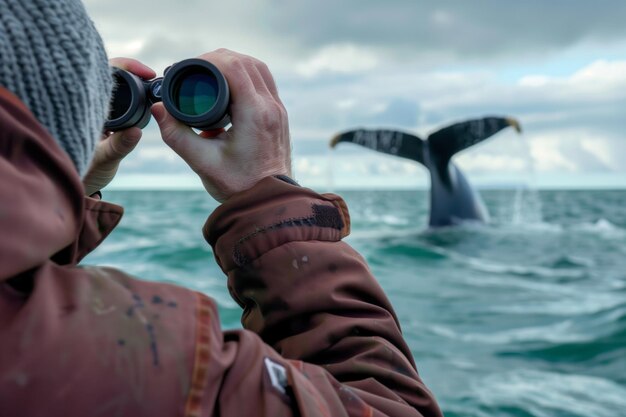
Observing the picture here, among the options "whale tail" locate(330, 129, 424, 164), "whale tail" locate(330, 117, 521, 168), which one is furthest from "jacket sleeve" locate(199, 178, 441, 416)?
"whale tail" locate(330, 129, 424, 164)

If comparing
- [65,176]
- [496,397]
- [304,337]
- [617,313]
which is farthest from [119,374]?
[617,313]

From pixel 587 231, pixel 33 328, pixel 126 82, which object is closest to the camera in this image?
pixel 33 328

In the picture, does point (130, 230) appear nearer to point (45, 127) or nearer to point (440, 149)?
point (440, 149)

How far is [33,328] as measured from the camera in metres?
0.91

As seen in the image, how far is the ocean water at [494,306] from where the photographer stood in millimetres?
6066

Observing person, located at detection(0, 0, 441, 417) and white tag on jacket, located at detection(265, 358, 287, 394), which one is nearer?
person, located at detection(0, 0, 441, 417)

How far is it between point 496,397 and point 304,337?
482cm

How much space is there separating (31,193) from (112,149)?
2.68 feet

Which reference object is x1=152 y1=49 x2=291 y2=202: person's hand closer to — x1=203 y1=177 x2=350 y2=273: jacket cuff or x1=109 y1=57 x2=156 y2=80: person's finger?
x1=203 y1=177 x2=350 y2=273: jacket cuff

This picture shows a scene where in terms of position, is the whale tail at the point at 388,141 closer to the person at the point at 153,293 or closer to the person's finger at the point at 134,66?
the person's finger at the point at 134,66

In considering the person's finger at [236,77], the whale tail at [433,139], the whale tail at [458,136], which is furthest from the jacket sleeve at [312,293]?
the whale tail at [458,136]

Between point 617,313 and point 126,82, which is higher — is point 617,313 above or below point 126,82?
below

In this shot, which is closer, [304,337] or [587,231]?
[304,337]

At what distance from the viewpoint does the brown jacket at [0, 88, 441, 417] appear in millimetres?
911
